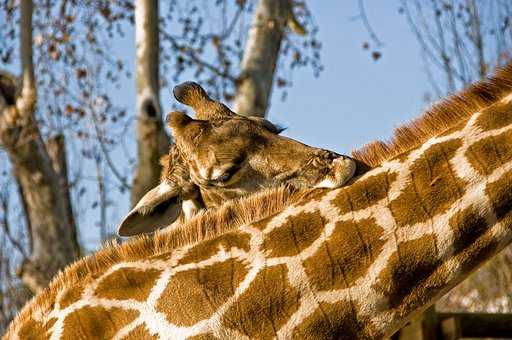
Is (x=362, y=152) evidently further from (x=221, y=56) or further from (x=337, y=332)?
(x=221, y=56)

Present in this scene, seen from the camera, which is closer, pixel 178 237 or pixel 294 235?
pixel 294 235

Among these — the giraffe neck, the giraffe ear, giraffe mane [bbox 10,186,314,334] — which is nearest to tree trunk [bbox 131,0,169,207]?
the giraffe ear

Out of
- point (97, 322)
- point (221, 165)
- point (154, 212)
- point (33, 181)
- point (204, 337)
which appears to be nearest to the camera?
point (204, 337)

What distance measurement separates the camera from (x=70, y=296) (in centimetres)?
316

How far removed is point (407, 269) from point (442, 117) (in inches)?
22.3

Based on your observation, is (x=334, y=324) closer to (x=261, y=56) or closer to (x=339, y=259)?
(x=339, y=259)

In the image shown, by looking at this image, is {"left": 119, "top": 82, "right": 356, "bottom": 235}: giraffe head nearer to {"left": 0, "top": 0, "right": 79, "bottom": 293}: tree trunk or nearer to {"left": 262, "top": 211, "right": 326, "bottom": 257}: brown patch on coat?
{"left": 262, "top": 211, "right": 326, "bottom": 257}: brown patch on coat

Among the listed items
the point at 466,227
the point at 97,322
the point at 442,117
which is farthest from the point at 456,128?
the point at 97,322

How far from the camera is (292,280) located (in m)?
2.98

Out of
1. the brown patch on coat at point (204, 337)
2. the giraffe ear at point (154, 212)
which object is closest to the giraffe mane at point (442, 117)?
the brown patch on coat at point (204, 337)

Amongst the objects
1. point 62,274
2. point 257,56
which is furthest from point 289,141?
point 257,56

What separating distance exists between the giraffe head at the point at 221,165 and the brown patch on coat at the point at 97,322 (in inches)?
29.6

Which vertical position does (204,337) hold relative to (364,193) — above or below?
below

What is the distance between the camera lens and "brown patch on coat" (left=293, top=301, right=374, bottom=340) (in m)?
2.95
